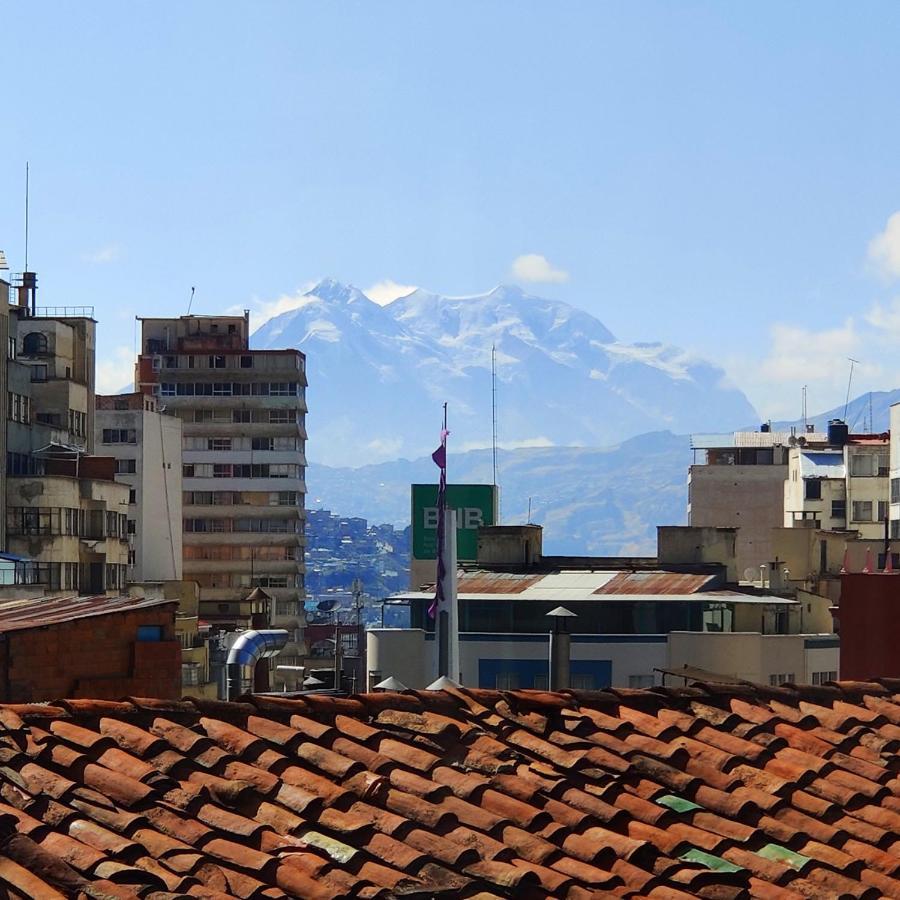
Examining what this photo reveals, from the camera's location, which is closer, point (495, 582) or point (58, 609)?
point (58, 609)

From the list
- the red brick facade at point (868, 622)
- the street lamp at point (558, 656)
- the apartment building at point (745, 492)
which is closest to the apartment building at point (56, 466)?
the apartment building at point (745, 492)

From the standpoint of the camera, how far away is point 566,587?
103 m

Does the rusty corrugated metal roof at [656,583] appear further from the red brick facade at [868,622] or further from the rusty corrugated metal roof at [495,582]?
the red brick facade at [868,622]

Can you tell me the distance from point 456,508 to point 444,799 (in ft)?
399

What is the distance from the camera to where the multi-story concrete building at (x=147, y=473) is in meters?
159

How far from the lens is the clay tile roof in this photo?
12.8m

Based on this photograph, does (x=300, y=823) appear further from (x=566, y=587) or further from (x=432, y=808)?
(x=566, y=587)

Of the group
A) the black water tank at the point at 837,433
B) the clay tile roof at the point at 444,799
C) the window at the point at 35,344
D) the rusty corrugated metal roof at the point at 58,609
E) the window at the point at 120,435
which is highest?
the window at the point at 35,344

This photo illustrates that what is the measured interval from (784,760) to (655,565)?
9418 centimetres

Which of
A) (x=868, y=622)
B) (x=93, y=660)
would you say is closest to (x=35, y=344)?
(x=93, y=660)

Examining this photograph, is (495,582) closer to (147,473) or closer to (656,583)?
(656,583)

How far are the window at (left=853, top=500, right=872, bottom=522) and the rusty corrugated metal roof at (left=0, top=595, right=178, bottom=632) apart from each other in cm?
12972

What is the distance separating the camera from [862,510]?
547 ft

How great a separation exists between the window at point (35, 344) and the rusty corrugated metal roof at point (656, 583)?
152 ft
